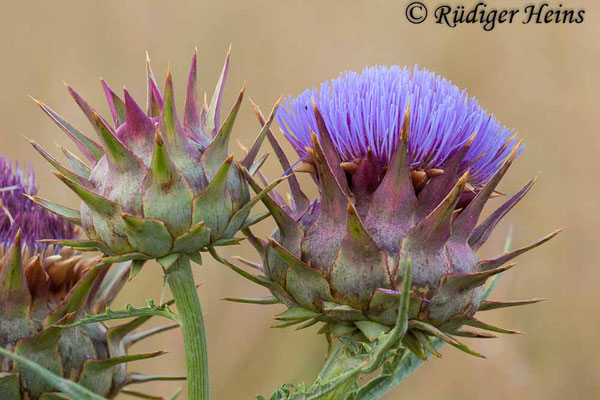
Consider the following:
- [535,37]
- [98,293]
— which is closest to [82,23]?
[535,37]

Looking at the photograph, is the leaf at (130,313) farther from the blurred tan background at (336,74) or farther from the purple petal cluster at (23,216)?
the blurred tan background at (336,74)

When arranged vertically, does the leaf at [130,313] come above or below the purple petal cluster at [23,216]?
below

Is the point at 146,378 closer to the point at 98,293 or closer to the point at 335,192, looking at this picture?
the point at 98,293

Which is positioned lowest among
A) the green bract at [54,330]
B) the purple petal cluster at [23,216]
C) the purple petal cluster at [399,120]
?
the green bract at [54,330]

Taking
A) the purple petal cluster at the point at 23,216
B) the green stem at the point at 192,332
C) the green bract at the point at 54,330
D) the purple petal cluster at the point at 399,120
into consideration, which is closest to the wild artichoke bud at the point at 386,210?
the purple petal cluster at the point at 399,120

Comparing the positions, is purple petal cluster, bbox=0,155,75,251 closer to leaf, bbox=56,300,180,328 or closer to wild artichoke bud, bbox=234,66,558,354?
leaf, bbox=56,300,180,328

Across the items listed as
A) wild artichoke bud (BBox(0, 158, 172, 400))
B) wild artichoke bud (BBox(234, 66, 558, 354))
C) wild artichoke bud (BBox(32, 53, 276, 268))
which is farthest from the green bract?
wild artichoke bud (BBox(234, 66, 558, 354))
